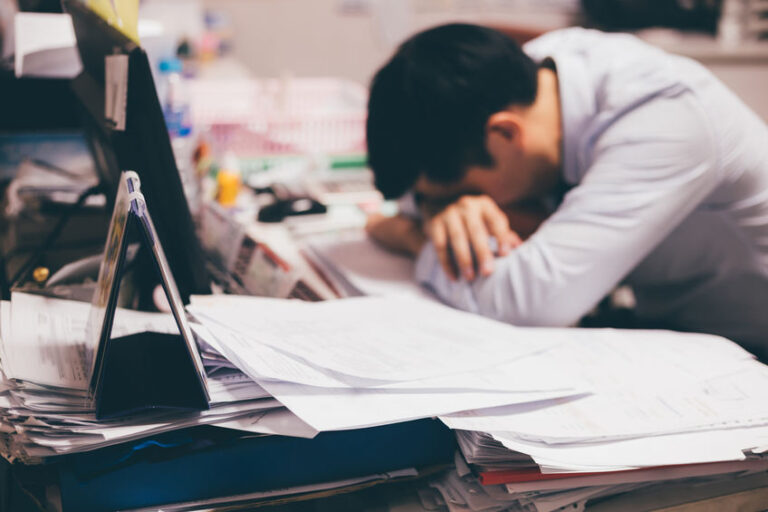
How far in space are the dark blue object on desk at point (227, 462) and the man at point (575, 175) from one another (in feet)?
1.07

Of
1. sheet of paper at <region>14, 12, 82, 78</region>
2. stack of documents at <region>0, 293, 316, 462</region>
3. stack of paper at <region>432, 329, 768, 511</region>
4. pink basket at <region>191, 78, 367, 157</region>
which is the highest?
sheet of paper at <region>14, 12, 82, 78</region>

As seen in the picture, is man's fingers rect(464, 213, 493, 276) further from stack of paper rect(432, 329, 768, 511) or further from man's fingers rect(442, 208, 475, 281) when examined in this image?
stack of paper rect(432, 329, 768, 511)

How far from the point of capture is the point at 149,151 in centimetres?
67

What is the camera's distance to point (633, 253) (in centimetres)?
85

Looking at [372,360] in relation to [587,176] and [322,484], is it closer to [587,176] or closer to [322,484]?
[322,484]

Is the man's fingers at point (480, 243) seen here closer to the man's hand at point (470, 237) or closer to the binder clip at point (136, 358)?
the man's hand at point (470, 237)

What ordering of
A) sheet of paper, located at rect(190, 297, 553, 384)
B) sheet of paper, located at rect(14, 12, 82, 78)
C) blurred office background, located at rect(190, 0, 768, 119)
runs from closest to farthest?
sheet of paper, located at rect(190, 297, 553, 384)
sheet of paper, located at rect(14, 12, 82, 78)
blurred office background, located at rect(190, 0, 768, 119)

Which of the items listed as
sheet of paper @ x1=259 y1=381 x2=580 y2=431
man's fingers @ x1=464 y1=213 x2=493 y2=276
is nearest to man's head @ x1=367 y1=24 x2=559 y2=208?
man's fingers @ x1=464 y1=213 x2=493 y2=276

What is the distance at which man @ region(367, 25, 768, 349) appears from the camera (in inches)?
33.0

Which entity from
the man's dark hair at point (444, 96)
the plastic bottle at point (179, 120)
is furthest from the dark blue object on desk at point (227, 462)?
the plastic bottle at point (179, 120)

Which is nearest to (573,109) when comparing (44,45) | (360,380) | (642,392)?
(642,392)

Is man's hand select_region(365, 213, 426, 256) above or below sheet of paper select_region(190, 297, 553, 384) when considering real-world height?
below

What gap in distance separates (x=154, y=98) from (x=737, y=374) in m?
0.69

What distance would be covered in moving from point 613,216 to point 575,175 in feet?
0.68
